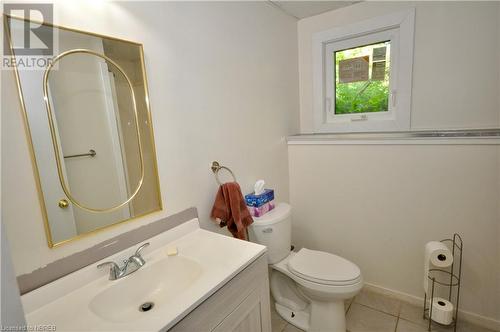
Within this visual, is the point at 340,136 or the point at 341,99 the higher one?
the point at 341,99

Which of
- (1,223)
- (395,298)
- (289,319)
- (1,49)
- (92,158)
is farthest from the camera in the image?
(395,298)

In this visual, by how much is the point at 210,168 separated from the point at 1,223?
1.09 meters

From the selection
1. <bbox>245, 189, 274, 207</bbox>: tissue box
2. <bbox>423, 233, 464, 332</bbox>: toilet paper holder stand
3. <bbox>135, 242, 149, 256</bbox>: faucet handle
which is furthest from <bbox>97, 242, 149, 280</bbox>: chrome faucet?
<bbox>423, 233, 464, 332</bbox>: toilet paper holder stand

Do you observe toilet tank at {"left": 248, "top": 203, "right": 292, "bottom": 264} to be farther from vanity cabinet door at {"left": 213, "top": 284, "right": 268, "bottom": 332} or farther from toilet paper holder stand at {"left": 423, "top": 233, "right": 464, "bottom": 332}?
toilet paper holder stand at {"left": 423, "top": 233, "right": 464, "bottom": 332}

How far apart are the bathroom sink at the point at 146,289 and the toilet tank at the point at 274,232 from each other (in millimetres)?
592

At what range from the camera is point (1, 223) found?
1.32 ft

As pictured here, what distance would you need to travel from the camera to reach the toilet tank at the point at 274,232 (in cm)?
162

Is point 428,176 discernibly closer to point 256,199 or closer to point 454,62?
point 454,62

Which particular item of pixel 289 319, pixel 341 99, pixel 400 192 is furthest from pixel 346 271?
pixel 341 99

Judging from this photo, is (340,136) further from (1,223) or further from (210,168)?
(1,223)

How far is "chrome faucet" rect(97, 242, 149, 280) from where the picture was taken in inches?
39.3

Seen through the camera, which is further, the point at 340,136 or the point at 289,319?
the point at 340,136

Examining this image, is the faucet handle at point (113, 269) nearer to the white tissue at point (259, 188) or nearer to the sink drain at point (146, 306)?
the sink drain at point (146, 306)

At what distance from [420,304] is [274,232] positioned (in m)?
1.21
